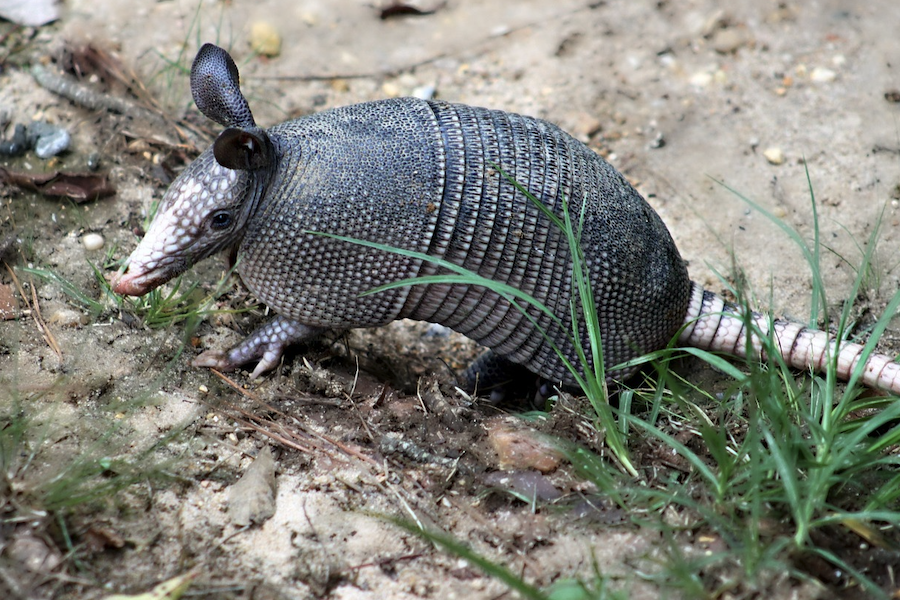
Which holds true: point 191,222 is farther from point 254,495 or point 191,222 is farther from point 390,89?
point 390,89

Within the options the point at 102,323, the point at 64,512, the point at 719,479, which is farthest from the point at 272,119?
the point at 719,479

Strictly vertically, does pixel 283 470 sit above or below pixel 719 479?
below

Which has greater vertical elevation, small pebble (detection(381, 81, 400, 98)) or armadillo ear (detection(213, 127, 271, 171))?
armadillo ear (detection(213, 127, 271, 171))

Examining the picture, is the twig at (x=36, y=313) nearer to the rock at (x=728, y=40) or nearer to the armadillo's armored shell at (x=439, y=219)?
the armadillo's armored shell at (x=439, y=219)

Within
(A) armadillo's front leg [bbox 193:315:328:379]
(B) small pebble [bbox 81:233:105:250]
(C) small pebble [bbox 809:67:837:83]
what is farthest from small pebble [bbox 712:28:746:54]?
(B) small pebble [bbox 81:233:105:250]

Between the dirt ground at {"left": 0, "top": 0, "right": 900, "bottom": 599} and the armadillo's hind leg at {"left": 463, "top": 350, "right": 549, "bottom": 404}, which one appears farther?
the armadillo's hind leg at {"left": 463, "top": 350, "right": 549, "bottom": 404}

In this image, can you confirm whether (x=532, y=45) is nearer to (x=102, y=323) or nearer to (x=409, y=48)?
(x=409, y=48)

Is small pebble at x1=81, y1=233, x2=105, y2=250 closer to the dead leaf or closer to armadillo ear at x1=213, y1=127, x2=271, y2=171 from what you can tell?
the dead leaf
